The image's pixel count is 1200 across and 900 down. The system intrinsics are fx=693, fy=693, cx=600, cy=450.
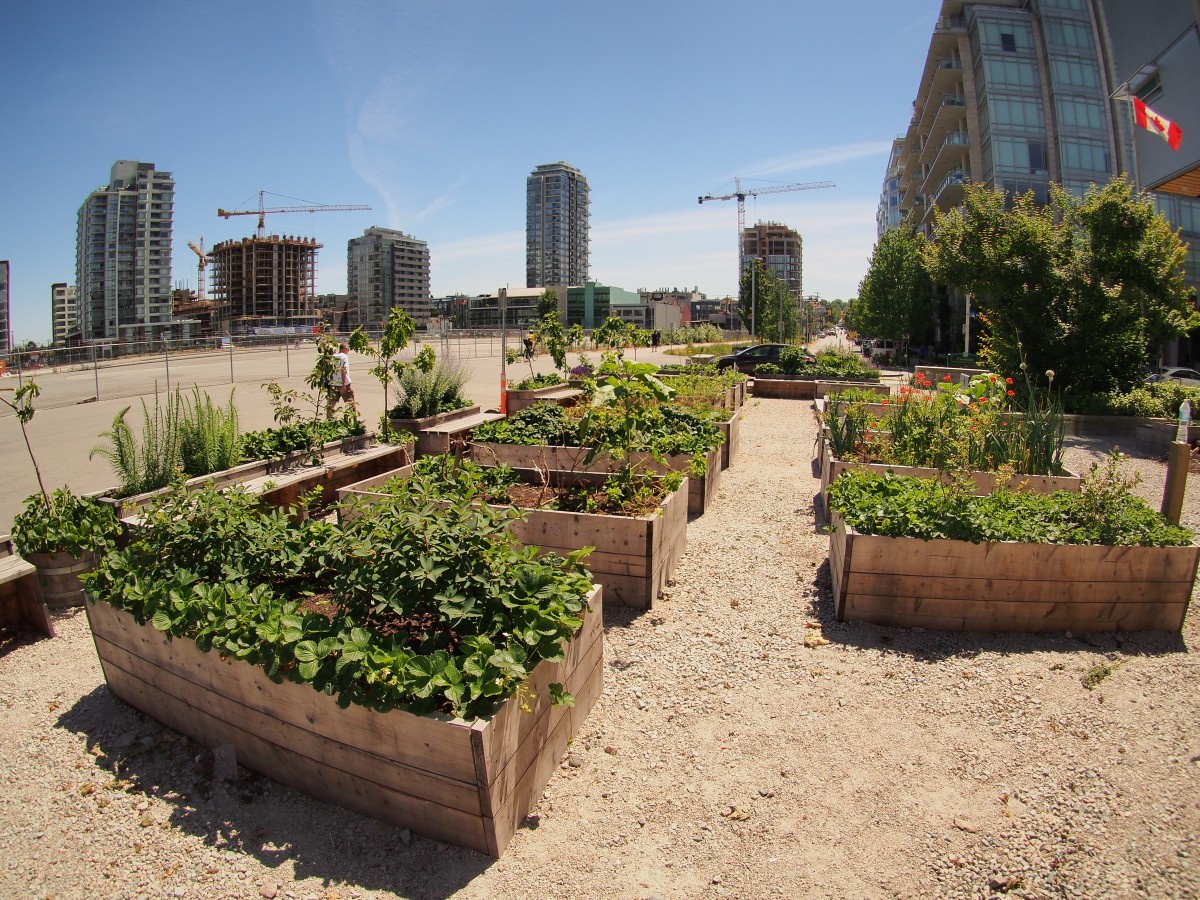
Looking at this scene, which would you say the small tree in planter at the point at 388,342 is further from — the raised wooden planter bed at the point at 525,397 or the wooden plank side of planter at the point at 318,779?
the wooden plank side of planter at the point at 318,779

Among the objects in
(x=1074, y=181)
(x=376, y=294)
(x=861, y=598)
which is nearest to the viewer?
(x=861, y=598)

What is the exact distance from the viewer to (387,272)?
7377 inches

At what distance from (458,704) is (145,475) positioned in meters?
4.70

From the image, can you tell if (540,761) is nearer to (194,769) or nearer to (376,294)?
(194,769)

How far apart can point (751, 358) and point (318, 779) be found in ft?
76.7

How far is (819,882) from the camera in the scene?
104 inches

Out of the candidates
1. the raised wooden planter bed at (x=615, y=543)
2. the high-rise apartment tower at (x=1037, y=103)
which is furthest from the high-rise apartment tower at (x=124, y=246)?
the raised wooden planter bed at (x=615, y=543)

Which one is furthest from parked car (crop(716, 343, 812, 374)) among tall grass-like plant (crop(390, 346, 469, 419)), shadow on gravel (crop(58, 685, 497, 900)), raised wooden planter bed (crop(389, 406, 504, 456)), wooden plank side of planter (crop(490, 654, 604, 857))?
shadow on gravel (crop(58, 685, 497, 900))

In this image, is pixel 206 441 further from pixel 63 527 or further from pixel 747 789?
pixel 747 789

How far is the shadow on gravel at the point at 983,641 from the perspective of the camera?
438cm

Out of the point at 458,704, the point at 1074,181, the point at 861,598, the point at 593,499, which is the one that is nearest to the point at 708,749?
the point at 458,704

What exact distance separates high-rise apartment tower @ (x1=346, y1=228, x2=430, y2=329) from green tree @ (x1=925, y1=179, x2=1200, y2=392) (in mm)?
180370

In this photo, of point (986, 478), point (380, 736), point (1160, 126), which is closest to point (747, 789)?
point (380, 736)

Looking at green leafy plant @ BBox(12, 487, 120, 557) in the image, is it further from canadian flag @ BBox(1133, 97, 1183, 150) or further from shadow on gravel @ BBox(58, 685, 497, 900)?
canadian flag @ BBox(1133, 97, 1183, 150)
